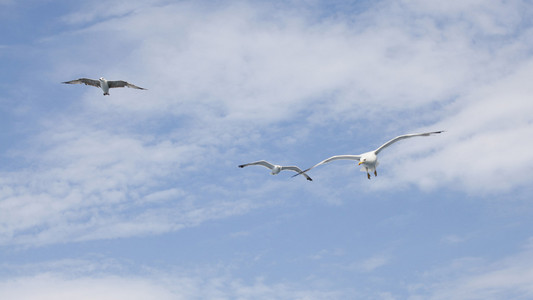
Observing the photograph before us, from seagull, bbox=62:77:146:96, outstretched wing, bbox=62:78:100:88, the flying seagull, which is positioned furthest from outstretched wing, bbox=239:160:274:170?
outstretched wing, bbox=62:78:100:88

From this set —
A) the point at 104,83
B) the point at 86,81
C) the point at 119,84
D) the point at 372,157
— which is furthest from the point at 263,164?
the point at 86,81

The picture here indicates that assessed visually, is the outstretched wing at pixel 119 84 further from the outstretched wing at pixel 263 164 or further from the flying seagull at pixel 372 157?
the flying seagull at pixel 372 157

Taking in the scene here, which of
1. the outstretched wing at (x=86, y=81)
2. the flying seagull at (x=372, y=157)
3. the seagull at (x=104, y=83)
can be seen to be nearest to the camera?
the flying seagull at (x=372, y=157)

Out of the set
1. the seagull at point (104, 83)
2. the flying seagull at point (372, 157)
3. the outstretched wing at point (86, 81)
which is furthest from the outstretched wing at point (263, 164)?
the outstretched wing at point (86, 81)

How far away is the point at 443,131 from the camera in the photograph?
84125 millimetres

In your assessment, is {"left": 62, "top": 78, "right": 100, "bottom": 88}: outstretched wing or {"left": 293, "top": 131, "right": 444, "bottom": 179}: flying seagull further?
{"left": 62, "top": 78, "right": 100, "bottom": 88}: outstretched wing

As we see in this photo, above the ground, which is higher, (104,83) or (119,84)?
(119,84)

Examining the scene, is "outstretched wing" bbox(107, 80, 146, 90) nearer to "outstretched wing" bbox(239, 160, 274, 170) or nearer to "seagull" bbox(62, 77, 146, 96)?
"seagull" bbox(62, 77, 146, 96)

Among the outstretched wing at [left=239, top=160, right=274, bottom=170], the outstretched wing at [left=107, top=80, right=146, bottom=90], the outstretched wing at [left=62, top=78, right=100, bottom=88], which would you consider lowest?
the outstretched wing at [left=239, top=160, right=274, bottom=170]

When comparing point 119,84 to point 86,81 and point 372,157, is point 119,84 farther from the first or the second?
point 372,157

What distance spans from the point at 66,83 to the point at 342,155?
5809 cm

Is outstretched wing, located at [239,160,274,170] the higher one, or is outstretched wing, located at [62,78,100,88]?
outstretched wing, located at [62,78,100,88]

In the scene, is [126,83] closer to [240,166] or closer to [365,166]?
[240,166]

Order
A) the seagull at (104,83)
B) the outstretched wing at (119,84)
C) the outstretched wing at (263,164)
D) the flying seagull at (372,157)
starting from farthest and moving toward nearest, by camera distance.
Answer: the outstretched wing at (119,84) < the seagull at (104,83) < the outstretched wing at (263,164) < the flying seagull at (372,157)
